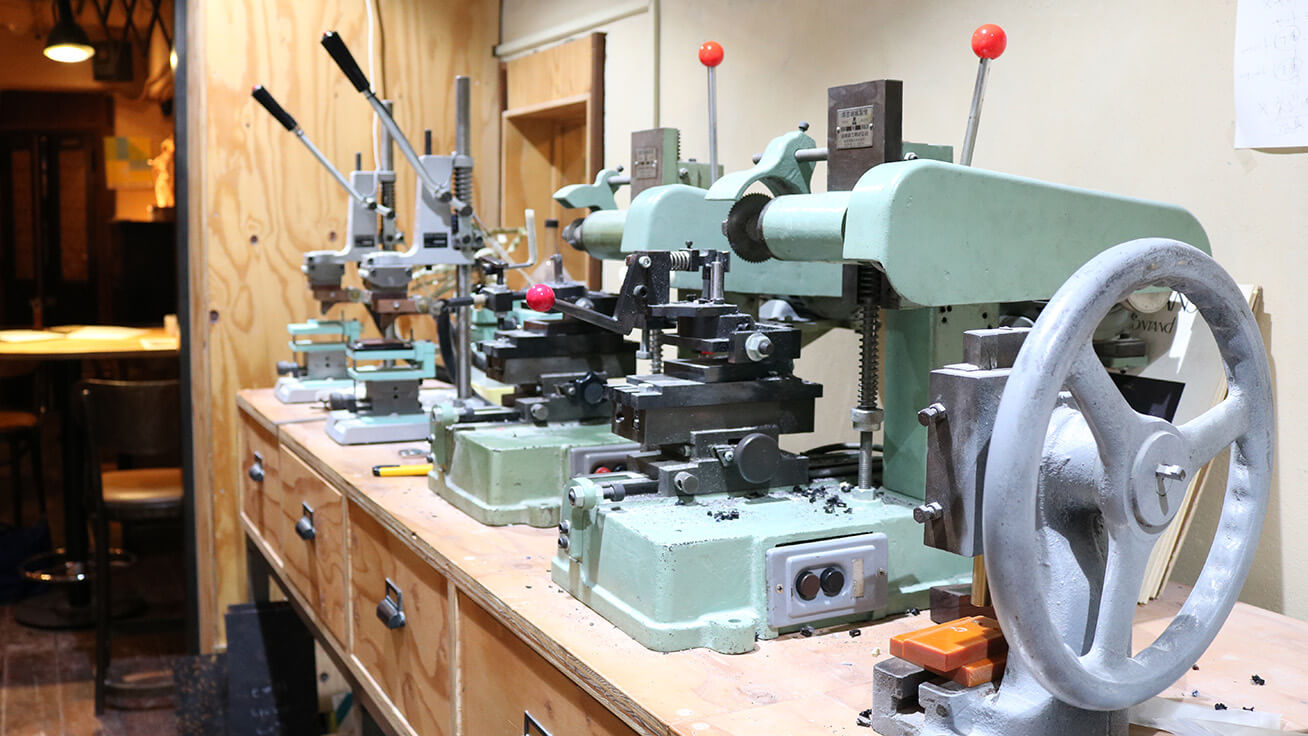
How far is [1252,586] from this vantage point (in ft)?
5.18

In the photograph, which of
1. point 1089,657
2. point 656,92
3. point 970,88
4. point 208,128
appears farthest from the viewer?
point 208,128

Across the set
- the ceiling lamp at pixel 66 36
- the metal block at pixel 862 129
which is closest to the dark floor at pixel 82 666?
the ceiling lamp at pixel 66 36

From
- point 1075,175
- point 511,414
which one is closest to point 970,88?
point 1075,175

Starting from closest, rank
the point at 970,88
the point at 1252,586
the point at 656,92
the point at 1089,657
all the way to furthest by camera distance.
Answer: the point at 1089,657 → the point at 1252,586 → the point at 970,88 → the point at 656,92

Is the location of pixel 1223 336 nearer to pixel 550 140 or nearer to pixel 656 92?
pixel 656 92

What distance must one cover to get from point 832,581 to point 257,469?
2.03 metres

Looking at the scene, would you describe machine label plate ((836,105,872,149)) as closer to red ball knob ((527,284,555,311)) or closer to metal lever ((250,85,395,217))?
red ball knob ((527,284,555,311))

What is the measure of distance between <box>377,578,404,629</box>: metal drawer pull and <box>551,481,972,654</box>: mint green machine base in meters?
0.48

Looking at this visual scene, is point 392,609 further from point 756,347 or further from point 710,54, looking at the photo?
point 710,54

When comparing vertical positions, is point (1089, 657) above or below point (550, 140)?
below

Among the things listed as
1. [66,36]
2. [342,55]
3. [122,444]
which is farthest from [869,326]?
[66,36]

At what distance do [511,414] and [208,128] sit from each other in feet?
6.13

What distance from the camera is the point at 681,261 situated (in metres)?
1.53

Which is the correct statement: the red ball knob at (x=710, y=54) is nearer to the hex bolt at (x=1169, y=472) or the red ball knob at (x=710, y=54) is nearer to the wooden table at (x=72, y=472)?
the hex bolt at (x=1169, y=472)
